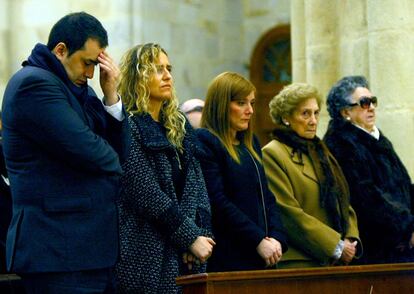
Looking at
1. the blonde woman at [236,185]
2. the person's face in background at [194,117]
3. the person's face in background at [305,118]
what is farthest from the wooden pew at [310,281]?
the person's face in background at [194,117]

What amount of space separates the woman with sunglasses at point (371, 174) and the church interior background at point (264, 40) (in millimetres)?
590

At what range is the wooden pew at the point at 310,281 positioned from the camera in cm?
525

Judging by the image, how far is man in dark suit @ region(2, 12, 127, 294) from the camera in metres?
4.95

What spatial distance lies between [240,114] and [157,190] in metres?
1.06

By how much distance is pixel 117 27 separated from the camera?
34.7 ft

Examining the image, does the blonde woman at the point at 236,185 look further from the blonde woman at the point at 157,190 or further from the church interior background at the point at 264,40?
the church interior background at the point at 264,40

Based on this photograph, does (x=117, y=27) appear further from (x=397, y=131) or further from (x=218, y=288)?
(x=218, y=288)

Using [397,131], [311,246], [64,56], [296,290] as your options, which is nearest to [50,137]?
[64,56]

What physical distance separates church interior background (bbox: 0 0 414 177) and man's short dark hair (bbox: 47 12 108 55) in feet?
10.6

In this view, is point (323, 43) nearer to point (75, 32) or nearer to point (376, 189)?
point (376, 189)

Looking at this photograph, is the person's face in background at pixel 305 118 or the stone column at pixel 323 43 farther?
the stone column at pixel 323 43

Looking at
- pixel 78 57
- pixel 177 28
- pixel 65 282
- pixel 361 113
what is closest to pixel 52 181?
pixel 65 282

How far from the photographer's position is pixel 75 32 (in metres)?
5.18

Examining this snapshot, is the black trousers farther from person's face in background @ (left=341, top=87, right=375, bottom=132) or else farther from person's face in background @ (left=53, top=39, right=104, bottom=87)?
person's face in background @ (left=341, top=87, right=375, bottom=132)
